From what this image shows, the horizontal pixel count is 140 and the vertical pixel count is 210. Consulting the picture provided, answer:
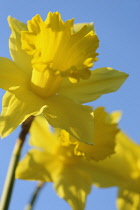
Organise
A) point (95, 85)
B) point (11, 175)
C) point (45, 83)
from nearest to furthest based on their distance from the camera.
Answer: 1. point (11, 175)
2. point (45, 83)
3. point (95, 85)

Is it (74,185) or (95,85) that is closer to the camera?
(95,85)

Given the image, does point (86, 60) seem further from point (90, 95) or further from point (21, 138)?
point (21, 138)

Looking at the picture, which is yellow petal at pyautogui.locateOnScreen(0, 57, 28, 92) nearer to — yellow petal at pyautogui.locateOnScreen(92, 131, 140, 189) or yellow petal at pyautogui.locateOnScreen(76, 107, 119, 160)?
yellow petal at pyautogui.locateOnScreen(76, 107, 119, 160)

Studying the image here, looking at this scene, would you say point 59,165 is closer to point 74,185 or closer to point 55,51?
point 74,185

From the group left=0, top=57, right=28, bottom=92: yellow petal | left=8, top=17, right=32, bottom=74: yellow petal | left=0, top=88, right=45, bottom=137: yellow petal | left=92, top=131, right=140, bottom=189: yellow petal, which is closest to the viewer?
left=0, top=88, right=45, bottom=137: yellow petal

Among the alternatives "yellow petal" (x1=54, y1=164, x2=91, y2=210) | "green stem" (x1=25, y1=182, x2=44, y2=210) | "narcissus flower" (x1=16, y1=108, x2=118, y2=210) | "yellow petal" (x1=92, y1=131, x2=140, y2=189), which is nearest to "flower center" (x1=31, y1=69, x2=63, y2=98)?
"narcissus flower" (x1=16, y1=108, x2=118, y2=210)

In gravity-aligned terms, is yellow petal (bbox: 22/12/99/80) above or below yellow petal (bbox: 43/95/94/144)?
above

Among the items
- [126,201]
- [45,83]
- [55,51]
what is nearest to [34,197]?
[45,83]

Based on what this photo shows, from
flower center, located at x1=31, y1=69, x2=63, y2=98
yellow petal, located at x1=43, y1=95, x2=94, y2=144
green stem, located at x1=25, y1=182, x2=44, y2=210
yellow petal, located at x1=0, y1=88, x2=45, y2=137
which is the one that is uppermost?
flower center, located at x1=31, y1=69, x2=63, y2=98

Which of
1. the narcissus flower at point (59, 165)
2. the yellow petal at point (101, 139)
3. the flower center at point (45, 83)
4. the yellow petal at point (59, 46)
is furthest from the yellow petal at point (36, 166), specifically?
the yellow petal at point (59, 46)
